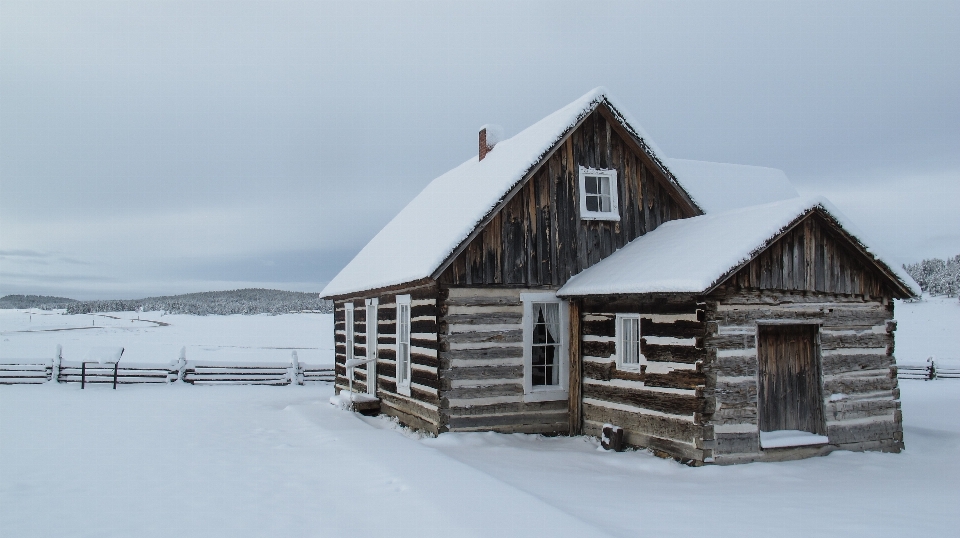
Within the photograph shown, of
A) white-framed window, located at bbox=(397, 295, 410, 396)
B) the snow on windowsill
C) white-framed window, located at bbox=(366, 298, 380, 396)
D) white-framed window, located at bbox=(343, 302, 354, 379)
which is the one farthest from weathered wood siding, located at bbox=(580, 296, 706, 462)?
white-framed window, located at bbox=(343, 302, 354, 379)

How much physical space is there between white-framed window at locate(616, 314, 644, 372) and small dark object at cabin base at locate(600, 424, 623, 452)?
3.56ft

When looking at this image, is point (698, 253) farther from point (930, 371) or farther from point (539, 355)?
point (930, 371)

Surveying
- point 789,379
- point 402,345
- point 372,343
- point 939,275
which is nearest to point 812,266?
point 789,379

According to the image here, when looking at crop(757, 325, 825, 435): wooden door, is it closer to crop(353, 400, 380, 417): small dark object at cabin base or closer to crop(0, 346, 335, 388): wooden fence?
crop(353, 400, 380, 417): small dark object at cabin base

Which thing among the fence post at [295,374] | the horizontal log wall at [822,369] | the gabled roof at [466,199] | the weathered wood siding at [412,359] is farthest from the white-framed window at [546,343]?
the fence post at [295,374]

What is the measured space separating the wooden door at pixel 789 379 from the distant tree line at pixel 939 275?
8359 centimetres

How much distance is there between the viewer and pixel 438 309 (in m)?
12.6

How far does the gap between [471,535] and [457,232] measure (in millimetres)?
6921

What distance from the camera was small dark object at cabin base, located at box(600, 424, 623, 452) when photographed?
11812 millimetres

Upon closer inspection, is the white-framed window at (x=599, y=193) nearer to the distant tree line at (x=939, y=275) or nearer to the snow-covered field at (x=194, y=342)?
the snow-covered field at (x=194, y=342)

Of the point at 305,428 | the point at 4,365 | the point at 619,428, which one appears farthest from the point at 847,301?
the point at 4,365

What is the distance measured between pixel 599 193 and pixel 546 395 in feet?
14.4

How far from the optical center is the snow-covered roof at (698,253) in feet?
33.3

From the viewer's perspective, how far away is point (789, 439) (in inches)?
426
